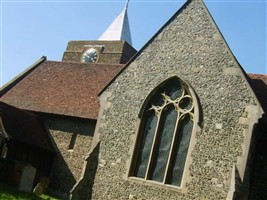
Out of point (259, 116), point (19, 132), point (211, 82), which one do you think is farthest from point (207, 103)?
point (19, 132)

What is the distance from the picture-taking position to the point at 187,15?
51.1 feet

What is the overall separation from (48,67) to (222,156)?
16341 millimetres

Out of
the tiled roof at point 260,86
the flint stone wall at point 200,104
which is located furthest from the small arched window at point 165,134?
the tiled roof at point 260,86

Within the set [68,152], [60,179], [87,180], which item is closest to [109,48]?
[68,152]

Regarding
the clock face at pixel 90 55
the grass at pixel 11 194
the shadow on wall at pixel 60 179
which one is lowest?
the grass at pixel 11 194

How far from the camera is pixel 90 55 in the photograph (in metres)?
35.3

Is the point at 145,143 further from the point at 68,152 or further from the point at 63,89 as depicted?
the point at 63,89

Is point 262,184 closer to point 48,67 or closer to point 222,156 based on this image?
point 222,156

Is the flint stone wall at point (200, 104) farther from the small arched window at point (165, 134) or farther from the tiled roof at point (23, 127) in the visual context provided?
the tiled roof at point (23, 127)

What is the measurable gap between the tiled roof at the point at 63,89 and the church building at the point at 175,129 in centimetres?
135

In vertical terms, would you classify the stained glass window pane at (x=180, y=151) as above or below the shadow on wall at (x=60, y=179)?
above

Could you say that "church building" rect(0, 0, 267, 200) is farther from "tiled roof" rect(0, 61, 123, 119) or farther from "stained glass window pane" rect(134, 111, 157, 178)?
"tiled roof" rect(0, 61, 123, 119)

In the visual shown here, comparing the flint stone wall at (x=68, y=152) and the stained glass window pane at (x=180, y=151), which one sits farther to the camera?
the flint stone wall at (x=68, y=152)

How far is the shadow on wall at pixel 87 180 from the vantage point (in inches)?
588
